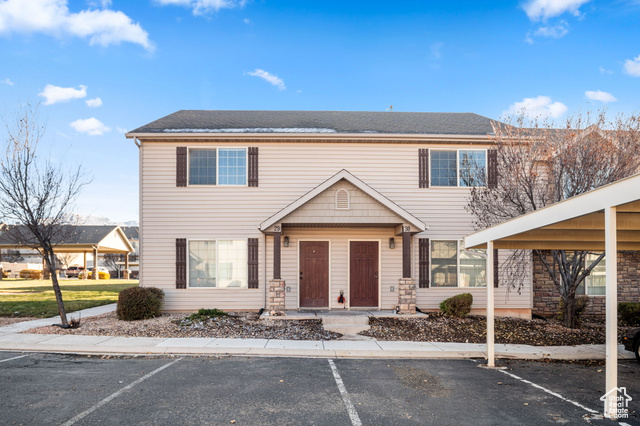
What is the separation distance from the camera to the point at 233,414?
206 inches

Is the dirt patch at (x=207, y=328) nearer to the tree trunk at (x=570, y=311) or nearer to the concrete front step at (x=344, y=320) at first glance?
the concrete front step at (x=344, y=320)

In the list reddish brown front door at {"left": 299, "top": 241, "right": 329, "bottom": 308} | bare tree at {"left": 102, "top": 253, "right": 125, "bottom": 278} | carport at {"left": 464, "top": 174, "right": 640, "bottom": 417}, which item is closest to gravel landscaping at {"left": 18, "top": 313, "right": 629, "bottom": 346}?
reddish brown front door at {"left": 299, "top": 241, "right": 329, "bottom": 308}

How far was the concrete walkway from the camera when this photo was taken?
8805mm

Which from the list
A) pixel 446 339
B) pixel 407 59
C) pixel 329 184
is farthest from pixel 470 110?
pixel 446 339

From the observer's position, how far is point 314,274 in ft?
45.5

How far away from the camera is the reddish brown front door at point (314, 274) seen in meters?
13.8

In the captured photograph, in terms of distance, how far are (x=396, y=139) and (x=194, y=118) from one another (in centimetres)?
741

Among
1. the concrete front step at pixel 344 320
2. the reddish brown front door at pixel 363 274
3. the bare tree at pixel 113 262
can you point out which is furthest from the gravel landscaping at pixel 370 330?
the bare tree at pixel 113 262

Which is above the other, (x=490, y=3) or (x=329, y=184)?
(x=490, y=3)

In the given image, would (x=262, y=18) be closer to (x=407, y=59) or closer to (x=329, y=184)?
(x=407, y=59)

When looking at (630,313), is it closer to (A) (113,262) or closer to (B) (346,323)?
(B) (346,323)

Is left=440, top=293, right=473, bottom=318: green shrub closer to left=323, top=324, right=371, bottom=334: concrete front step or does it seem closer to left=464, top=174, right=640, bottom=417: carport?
left=323, top=324, right=371, bottom=334: concrete front step

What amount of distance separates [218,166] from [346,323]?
660 cm

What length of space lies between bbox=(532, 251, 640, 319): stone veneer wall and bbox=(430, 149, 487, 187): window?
3.82 m
